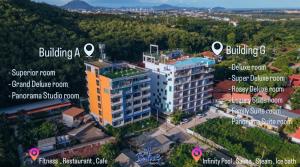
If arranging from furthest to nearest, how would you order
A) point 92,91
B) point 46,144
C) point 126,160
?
1. point 92,91
2. point 46,144
3. point 126,160

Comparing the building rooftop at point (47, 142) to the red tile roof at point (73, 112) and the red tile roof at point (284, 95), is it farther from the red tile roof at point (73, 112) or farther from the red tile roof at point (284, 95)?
the red tile roof at point (284, 95)

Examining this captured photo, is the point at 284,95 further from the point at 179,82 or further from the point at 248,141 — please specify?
the point at 179,82

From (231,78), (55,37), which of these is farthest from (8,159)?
(231,78)

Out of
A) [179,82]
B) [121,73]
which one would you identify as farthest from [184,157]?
[121,73]

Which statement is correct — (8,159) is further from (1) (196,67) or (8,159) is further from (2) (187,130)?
(1) (196,67)

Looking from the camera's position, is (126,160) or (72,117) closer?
(126,160)
